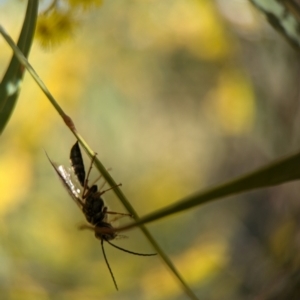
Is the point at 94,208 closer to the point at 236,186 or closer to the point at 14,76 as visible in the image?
the point at 14,76

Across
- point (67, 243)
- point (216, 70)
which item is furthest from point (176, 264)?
point (216, 70)

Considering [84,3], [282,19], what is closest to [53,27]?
[84,3]

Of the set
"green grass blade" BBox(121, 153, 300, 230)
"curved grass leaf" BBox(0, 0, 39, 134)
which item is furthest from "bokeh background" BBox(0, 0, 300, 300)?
"green grass blade" BBox(121, 153, 300, 230)

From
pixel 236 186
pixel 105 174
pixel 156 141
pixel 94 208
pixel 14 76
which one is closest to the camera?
pixel 236 186

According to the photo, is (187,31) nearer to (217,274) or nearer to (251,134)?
(251,134)

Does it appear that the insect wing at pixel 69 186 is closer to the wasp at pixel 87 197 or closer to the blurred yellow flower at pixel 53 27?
the wasp at pixel 87 197

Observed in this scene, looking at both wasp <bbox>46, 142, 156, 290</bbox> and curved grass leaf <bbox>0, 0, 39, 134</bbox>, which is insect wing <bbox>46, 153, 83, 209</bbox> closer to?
wasp <bbox>46, 142, 156, 290</bbox>
